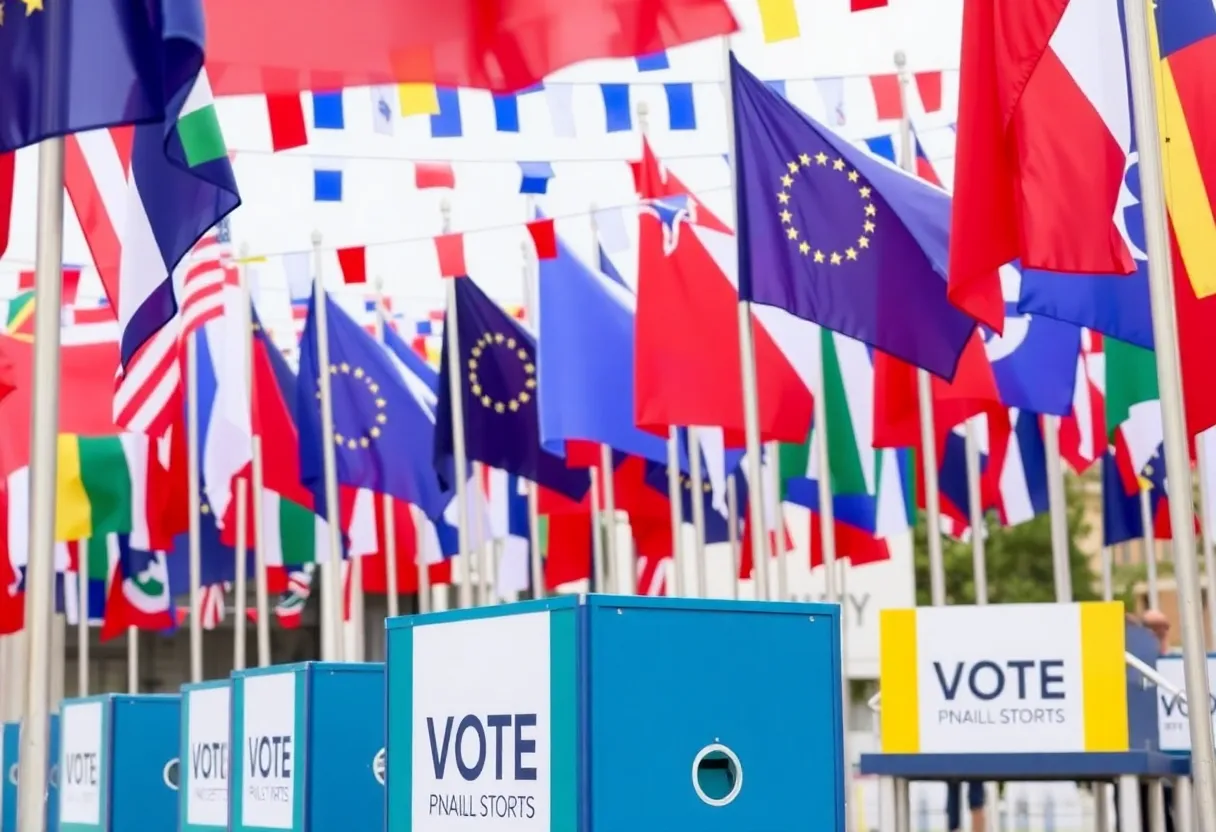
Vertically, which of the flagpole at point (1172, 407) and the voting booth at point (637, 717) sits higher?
the flagpole at point (1172, 407)

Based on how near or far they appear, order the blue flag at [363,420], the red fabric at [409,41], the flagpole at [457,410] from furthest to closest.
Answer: the blue flag at [363,420], the flagpole at [457,410], the red fabric at [409,41]

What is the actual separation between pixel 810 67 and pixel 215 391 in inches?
276

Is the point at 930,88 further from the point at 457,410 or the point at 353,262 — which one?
the point at 353,262

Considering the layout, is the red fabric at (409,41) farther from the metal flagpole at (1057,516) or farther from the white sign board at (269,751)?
the metal flagpole at (1057,516)

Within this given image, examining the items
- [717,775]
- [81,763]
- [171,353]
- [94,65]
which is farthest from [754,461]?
[171,353]

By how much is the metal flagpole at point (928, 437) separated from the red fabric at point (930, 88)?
334 mm

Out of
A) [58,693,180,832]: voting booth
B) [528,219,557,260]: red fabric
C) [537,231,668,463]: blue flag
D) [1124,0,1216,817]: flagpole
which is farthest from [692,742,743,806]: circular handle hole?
[528,219,557,260]: red fabric

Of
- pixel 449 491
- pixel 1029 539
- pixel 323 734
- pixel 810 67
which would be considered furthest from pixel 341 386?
pixel 1029 539

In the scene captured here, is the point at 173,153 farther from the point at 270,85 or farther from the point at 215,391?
the point at 215,391

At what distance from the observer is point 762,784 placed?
17.3 feet

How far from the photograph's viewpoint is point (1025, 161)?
902 cm

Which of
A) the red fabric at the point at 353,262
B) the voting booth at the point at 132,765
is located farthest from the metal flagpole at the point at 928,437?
the voting booth at the point at 132,765

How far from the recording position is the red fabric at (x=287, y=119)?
12.3 m

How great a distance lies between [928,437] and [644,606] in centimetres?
926
